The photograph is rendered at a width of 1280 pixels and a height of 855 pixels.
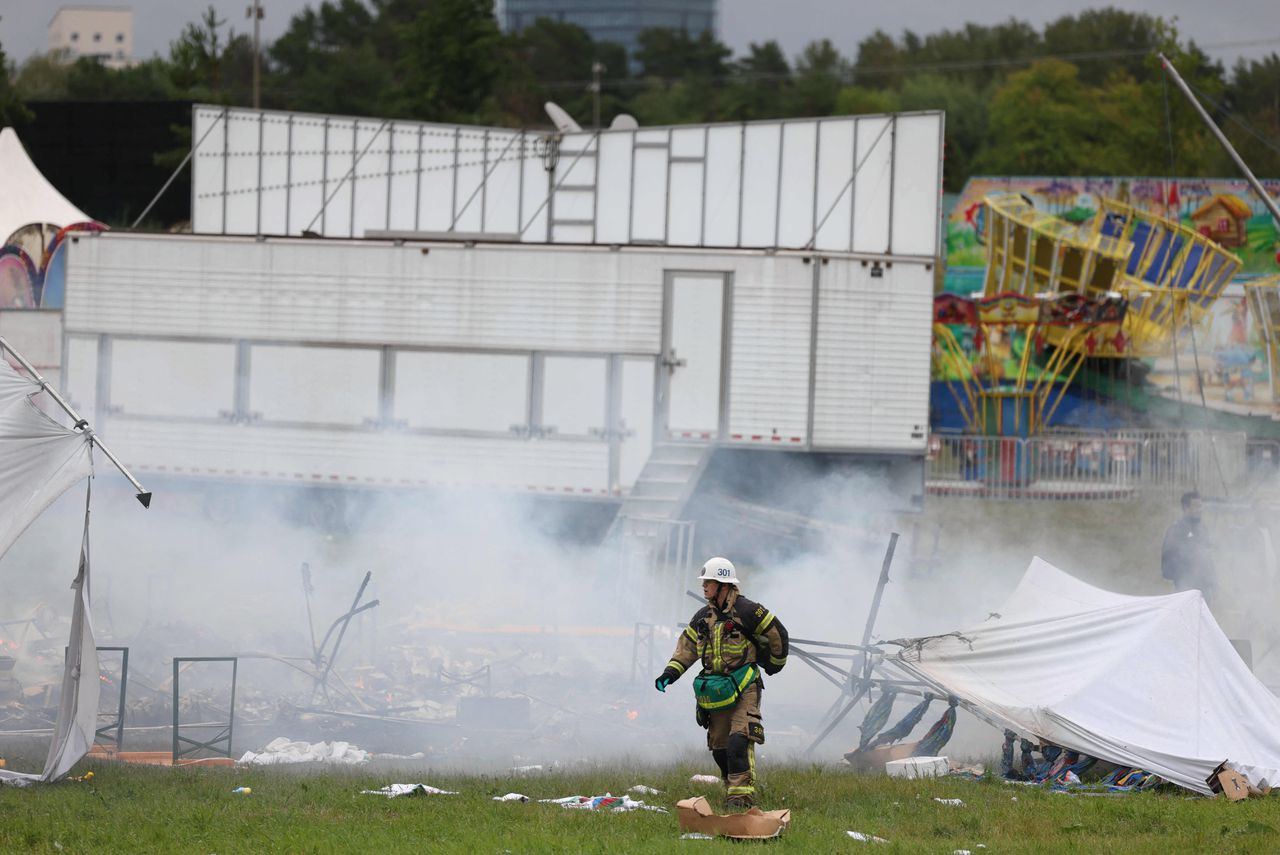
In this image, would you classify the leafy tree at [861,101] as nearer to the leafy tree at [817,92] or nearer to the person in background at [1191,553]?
the leafy tree at [817,92]

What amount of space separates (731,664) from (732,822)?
112 cm

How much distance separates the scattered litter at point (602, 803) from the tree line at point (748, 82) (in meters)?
35.9

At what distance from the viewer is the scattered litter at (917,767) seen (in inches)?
414

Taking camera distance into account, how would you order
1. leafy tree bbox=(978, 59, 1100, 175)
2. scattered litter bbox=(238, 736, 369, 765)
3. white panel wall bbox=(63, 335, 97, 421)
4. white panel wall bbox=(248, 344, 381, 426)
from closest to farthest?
scattered litter bbox=(238, 736, 369, 765) < white panel wall bbox=(248, 344, 381, 426) < white panel wall bbox=(63, 335, 97, 421) < leafy tree bbox=(978, 59, 1100, 175)

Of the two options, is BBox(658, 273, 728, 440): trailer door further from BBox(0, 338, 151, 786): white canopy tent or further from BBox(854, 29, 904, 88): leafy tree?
BBox(854, 29, 904, 88): leafy tree

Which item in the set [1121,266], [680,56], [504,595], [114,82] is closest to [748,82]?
[680,56]

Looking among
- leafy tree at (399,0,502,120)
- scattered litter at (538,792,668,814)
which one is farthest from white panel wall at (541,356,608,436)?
leafy tree at (399,0,502,120)

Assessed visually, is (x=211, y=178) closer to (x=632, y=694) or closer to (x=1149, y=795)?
(x=632, y=694)

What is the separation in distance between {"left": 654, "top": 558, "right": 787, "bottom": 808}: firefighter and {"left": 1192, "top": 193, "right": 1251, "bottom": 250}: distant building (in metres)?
51.2

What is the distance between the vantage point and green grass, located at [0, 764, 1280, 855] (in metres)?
8.20

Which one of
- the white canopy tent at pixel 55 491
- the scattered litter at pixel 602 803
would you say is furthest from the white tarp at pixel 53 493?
the scattered litter at pixel 602 803

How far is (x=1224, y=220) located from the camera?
184 feet

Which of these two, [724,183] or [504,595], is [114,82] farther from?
[504,595]

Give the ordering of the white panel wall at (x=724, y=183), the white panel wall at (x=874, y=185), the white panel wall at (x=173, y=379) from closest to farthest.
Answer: the white panel wall at (x=173, y=379) → the white panel wall at (x=874, y=185) → the white panel wall at (x=724, y=183)
